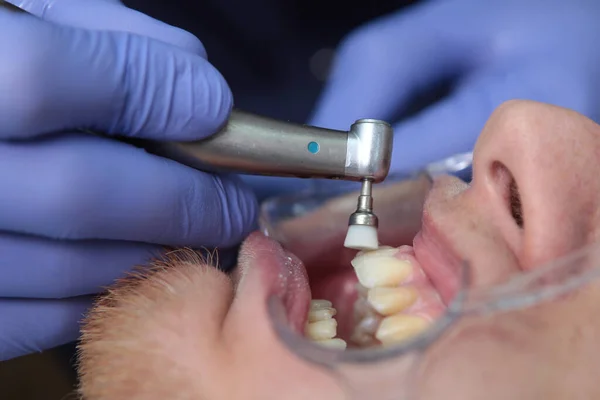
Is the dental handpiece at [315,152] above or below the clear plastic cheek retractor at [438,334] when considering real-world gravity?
above

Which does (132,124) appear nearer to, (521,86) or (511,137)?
(511,137)

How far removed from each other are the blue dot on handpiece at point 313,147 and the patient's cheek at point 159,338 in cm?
22

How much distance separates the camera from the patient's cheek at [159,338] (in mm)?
658

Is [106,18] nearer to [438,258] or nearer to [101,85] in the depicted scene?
[101,85]

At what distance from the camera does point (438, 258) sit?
2.49ft

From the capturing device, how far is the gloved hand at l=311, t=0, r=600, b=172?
1.23m

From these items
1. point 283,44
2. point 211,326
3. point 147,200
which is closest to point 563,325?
point 211,326

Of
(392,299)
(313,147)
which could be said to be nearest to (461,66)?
(313,147)

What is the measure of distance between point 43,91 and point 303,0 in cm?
80

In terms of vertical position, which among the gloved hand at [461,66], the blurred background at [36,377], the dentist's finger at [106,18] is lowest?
the blurred background at [36,377]

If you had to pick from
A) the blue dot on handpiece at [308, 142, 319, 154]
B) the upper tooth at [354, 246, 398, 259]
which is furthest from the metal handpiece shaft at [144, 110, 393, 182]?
the upper tooth at [354, 246, 398, 259]

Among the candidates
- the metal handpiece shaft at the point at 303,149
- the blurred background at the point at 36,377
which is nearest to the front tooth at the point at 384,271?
the metal handpiece shaft at the point at 303,149

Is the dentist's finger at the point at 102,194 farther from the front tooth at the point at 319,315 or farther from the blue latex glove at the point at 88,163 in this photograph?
the front tooth at the point at 319,315

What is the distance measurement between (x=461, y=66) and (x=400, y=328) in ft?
2.80
